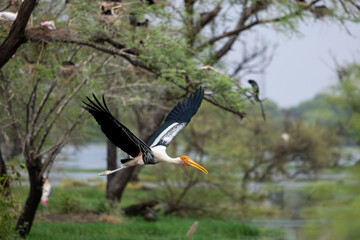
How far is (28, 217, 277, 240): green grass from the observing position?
12.6 m

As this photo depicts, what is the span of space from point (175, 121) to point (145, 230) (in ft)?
26.8

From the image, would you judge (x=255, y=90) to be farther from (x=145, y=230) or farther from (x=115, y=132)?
(x=115, y=132)

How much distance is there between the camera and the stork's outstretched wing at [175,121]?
665cm

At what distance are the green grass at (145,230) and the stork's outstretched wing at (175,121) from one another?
5.31 m

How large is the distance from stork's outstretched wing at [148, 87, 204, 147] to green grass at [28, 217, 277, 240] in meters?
5.31

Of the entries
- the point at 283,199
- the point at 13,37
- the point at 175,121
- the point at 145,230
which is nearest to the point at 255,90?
the point at 175,121

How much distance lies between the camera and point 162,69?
34.8ft

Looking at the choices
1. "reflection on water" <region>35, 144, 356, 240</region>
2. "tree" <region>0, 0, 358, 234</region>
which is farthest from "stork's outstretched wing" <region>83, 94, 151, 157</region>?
"reflection on water" <region>35, 144, 356, 240</region>

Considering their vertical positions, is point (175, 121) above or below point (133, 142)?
above

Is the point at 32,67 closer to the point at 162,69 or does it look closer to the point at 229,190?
the point at 162,69

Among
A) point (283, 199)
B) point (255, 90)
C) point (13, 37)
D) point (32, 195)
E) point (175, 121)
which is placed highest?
point (255, 90)

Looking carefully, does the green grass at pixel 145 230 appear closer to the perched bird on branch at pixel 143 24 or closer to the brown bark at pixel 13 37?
the brown bark at pixel 13 37

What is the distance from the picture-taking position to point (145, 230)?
587 inches

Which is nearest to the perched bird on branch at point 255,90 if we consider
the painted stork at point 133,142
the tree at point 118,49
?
the tree at point 118,49
